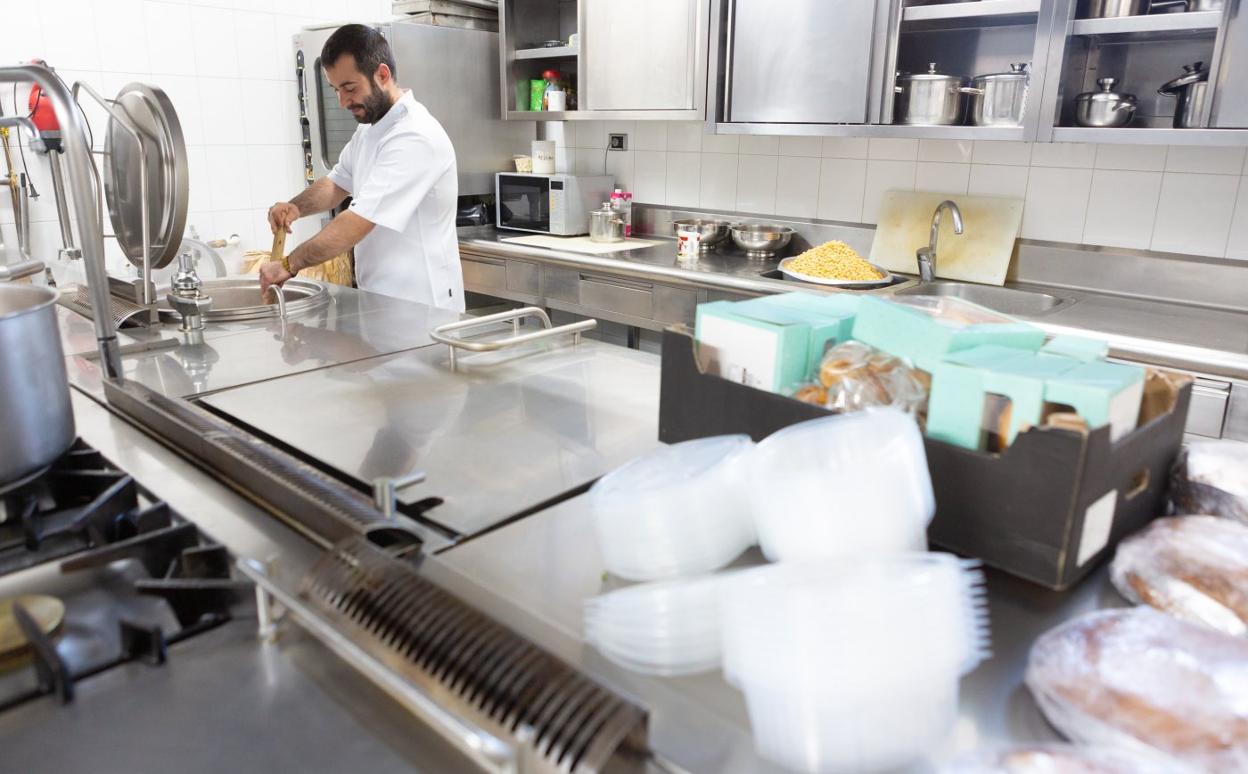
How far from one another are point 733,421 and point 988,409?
0.30 m

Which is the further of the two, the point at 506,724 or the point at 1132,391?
the point at 1132,391

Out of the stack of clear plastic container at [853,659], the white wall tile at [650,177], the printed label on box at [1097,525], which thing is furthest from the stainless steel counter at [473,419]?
the white wall tile at [650,177]

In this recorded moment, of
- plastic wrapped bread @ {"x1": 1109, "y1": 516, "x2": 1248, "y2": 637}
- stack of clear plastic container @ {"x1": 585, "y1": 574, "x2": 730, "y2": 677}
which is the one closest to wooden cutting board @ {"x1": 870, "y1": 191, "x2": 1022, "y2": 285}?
plastic wrapped bread @ {"x1": 1109, "y1": 516, "x2": 1248, "y2": 637}

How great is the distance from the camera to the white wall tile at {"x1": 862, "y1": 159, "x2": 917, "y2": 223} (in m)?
3.46

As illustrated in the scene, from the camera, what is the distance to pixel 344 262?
345 centimetres

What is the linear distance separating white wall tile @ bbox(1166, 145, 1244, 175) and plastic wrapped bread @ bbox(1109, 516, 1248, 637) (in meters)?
2.50

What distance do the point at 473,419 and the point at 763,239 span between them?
8.56 feet

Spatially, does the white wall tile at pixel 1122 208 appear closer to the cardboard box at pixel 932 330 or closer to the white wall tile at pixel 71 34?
the cardboard box at pixel 932 330

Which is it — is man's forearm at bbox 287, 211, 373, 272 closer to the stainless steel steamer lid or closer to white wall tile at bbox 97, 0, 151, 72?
the stainless steel steamer lid

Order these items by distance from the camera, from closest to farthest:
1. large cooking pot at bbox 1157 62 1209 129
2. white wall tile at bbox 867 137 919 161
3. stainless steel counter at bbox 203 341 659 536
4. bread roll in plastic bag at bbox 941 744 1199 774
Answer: bread roll in plastic bag at bbox 941 744 1199 774 < stainless steel counter at bbox 203 341 659 536 < large cooking pot at bbox 1157 62 1209 129 < white wall tile at bbox 867 137 919 161

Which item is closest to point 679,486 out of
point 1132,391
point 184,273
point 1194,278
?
point 1132,391

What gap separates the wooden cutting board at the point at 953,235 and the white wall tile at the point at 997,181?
32 millimetres

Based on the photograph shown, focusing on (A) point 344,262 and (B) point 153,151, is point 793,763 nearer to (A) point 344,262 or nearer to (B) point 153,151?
(B) point 153,151

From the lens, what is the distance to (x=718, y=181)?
404 centimetres
